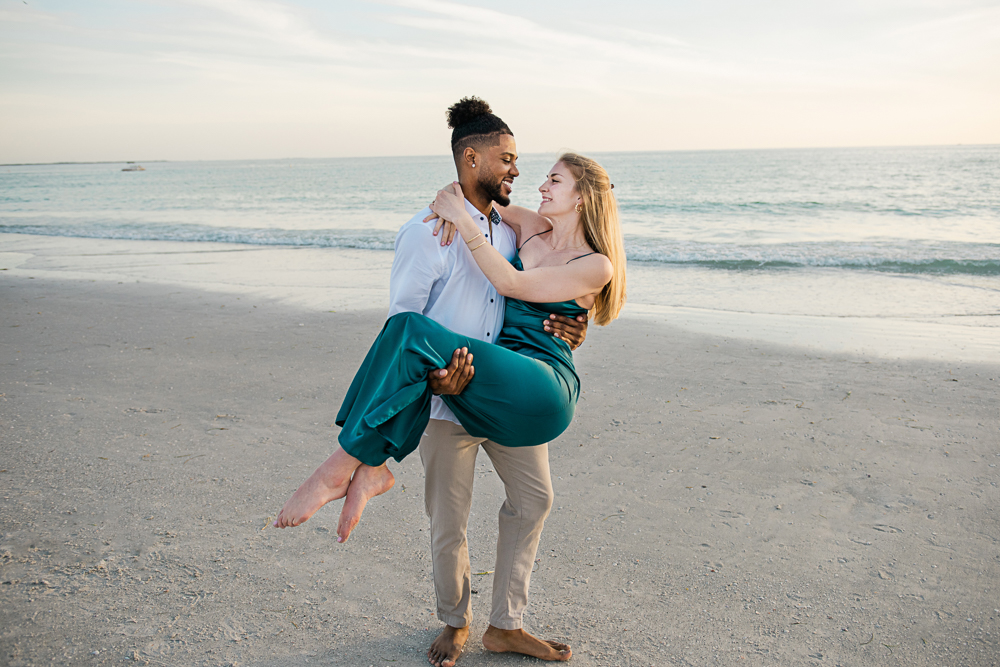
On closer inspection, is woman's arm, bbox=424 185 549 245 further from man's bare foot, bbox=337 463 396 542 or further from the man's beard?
man's bare foot, bbox=337 463 396 542

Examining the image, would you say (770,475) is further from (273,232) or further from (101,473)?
(273,232)

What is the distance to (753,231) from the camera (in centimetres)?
2064

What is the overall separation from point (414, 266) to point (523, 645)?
1.54m

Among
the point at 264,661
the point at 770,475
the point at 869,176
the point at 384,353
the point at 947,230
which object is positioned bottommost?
the point at 264,661

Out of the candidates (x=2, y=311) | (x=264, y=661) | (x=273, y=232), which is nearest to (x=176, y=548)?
(x=264, y=661)

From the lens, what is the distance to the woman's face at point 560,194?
8.64 feet

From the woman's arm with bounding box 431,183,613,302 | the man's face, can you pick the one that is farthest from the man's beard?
the woman's arm with bounding box 431,183,613,302

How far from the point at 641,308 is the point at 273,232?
14.8 meters

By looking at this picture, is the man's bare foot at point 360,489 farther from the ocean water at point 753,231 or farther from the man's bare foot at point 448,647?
the ocean water at point 753,231

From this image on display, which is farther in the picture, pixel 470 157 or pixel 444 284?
pixel 470 157

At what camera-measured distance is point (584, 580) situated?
3.13 metres

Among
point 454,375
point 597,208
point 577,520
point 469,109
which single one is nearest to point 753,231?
point 577,520

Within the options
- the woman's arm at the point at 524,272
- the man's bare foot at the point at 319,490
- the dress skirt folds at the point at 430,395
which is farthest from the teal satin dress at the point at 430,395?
the woman's arm at the point at 524,272

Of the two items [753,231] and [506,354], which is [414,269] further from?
[753,231]
